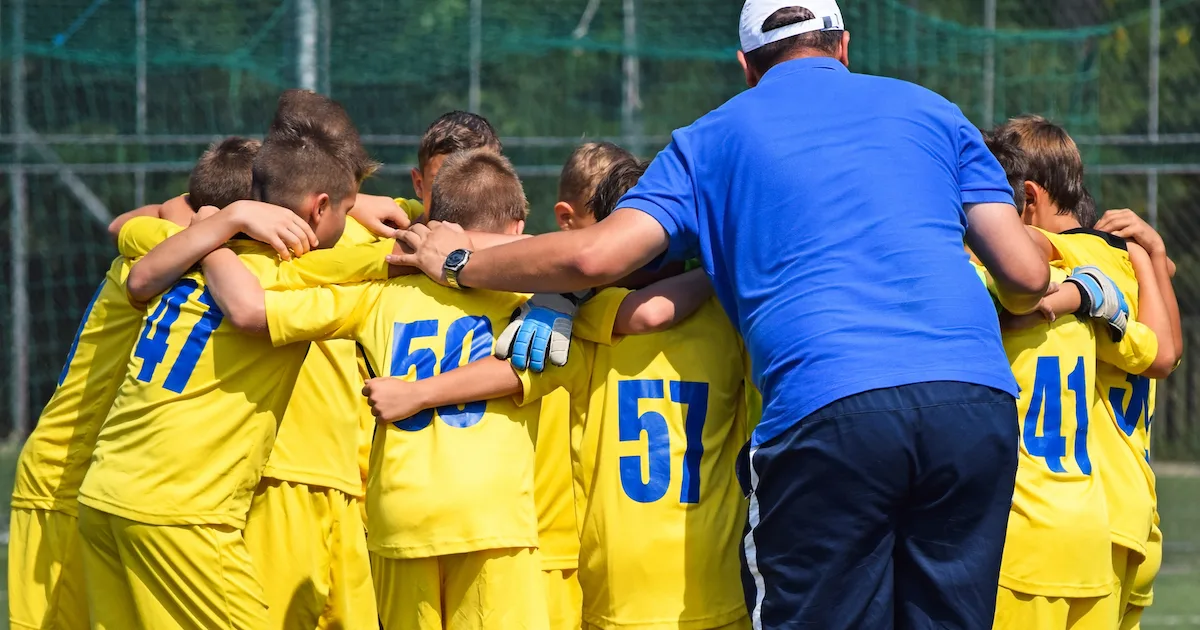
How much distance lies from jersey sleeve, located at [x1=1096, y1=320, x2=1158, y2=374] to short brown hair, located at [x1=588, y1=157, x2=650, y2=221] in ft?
4.00

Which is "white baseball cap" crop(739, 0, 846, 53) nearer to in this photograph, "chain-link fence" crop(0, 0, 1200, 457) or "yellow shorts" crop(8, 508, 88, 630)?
"yellow shorts" crop(8, 508, 88, 630)

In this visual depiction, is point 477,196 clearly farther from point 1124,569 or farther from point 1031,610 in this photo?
point 1124,569

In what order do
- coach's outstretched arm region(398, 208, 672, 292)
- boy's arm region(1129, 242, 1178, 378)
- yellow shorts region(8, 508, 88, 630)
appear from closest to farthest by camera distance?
coach's outstretched arm region(398, 208, 672, 292) < boy's arm region(1129, 242, 1178, 378) < yellow shorts region(8, 508, 88, 630)

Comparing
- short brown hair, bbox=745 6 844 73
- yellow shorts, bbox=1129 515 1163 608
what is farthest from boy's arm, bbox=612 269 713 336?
yellow shorts, bbox=1129 515 1163 608

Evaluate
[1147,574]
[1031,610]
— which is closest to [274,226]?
[1031,610]

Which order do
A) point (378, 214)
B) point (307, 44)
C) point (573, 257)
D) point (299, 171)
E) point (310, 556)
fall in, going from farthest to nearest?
point (307, 44) → point (378, 214) → point (310, 556) → point (299, 171) → point (573, 257)

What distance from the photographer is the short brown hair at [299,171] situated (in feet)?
10.8

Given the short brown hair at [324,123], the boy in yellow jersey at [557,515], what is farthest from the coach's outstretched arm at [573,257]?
the short brown hair at [324,123]

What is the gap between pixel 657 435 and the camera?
9.59 feet

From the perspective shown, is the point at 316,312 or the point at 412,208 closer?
the point at 316,312

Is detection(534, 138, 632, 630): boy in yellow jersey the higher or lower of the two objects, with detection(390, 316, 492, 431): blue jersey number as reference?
lower

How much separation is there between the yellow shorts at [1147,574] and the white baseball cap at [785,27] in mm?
1726

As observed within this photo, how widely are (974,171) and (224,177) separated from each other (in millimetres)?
2153

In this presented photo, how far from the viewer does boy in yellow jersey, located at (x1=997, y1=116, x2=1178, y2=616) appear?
3.39 m
